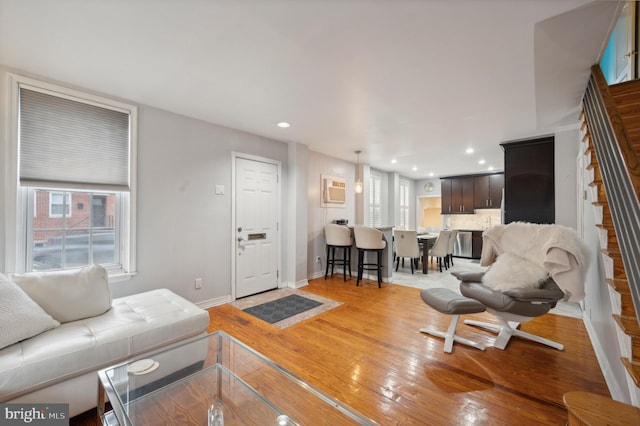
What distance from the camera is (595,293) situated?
2.54 m

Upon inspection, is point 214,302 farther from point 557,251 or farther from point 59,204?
point 557,251

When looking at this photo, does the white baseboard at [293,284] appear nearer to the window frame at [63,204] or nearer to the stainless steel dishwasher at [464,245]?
the window frame at [63,204]

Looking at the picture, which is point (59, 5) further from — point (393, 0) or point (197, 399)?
point (197, 399)

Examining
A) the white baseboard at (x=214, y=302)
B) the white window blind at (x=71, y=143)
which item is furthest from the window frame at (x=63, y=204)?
the white baseboard at (x=214, y=302)

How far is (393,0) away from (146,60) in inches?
74.5

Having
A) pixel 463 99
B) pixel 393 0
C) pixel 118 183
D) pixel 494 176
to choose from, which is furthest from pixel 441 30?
pixel 494 176

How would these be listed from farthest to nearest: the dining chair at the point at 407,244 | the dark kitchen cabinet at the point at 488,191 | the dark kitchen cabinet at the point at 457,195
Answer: the dark kitchen cabinet at the point at 457,195 < the dark kitchen cabinet at the point at 488,191 < the dining chair at the point at 407,244

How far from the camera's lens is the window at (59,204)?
245 cm

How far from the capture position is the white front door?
3.86 metres

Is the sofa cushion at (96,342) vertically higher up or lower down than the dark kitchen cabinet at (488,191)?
lower down

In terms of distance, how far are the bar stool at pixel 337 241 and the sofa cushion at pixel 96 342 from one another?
2.94 metres

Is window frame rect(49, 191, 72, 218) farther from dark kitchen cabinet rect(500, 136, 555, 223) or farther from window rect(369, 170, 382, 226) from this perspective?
dark kitchen cabinet rect(500, 136, 555, 223)

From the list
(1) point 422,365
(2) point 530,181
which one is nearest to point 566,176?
(2) point 530,181

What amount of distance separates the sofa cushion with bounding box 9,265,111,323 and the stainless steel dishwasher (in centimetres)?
790
